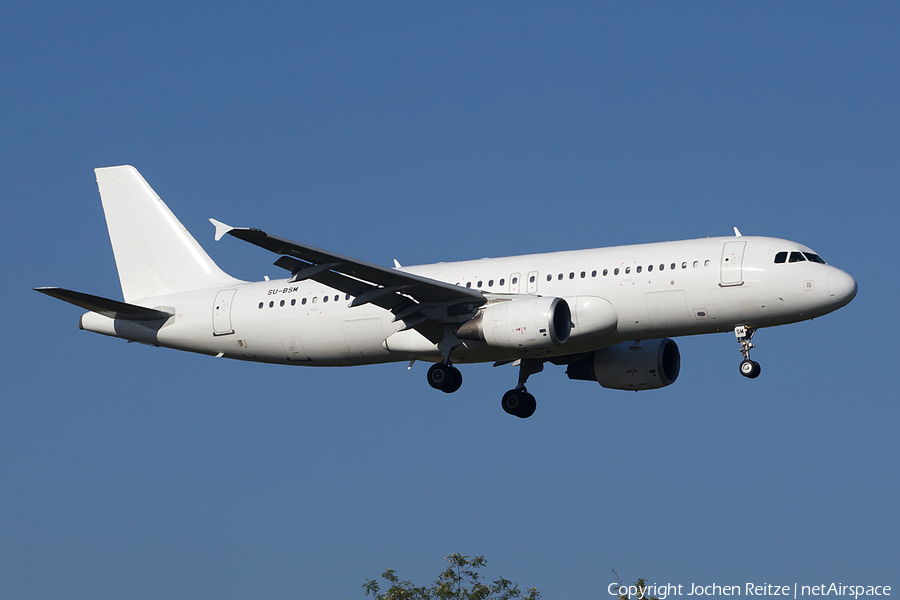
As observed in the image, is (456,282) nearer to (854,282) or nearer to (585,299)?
(585,299)

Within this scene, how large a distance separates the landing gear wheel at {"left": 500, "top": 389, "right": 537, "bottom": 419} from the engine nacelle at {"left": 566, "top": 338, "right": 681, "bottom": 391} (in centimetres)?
230

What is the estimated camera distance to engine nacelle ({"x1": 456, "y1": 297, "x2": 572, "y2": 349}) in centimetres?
3850

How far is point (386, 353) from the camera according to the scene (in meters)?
42.7

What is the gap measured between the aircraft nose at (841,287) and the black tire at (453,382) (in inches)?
473

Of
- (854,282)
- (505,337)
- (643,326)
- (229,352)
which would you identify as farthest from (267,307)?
(854,282)

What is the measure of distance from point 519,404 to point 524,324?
6697 millimetres

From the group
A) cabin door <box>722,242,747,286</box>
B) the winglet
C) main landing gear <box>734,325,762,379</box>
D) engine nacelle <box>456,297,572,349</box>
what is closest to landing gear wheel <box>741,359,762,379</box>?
main landing gear <box>734,325,762,379</box>

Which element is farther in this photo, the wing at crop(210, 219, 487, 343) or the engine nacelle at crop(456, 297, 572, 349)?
the engine nacelle at crop(456, 297, 572, 349)

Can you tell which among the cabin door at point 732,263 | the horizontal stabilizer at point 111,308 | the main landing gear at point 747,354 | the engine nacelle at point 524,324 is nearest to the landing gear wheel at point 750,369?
the main landing gear at point 747,354

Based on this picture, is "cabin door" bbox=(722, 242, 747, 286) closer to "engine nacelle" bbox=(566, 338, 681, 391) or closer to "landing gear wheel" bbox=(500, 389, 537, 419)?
"engine nacelle" bbox=(566, 338, 681, 391)

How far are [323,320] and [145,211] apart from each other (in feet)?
35.7

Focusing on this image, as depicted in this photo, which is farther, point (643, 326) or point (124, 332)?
point (124, 332)

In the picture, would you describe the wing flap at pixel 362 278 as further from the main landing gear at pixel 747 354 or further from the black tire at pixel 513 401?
the main landing gear at pixel 747 354

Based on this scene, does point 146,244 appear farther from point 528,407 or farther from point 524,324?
point 524,324
